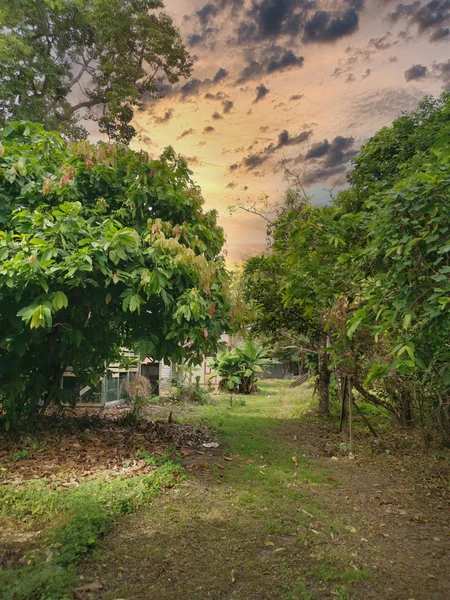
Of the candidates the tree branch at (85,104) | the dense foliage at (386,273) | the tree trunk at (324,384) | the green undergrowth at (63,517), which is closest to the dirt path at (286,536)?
the green undergrowth at (63,517)

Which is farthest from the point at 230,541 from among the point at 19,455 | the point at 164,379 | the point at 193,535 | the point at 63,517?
the point at 164,379

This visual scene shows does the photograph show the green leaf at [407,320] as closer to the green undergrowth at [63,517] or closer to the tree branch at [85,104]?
the green undergrowth at [63,517]

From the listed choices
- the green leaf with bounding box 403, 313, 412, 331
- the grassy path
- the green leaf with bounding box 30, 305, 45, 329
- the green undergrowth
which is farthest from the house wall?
the green leaf with bounding box 403, 313, 412, 331

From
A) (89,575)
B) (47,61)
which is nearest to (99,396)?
(89,575)

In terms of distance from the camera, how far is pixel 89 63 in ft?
44.7

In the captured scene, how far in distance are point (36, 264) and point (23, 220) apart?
114cm

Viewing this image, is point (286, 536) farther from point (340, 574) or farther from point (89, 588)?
point (89, 588)

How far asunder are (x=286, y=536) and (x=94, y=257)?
3.55 meters

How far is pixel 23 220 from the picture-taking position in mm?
5160

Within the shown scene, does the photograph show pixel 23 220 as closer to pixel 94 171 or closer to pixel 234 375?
pixel 94 171

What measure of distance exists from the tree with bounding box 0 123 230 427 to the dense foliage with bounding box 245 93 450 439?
1.57 m

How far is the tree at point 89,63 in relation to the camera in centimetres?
1104

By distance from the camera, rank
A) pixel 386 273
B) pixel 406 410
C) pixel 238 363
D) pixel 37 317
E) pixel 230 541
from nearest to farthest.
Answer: pixel 230 541 < pixel 386 273 < pixel 37 317 < pixel 406 410 < pixel 238 363

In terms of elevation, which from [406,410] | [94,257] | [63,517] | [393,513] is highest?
[94,257]
